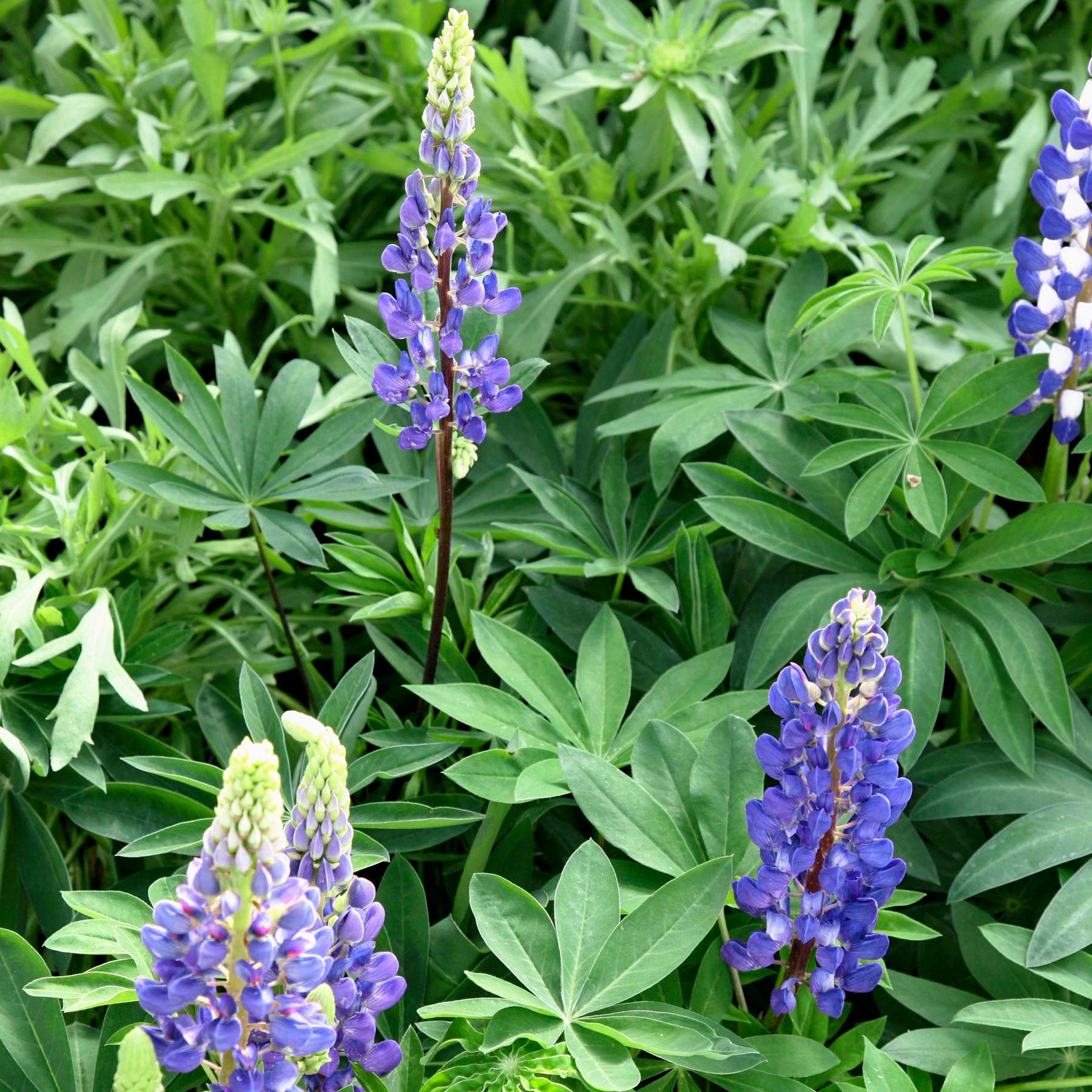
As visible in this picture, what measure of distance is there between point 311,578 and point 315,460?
28cm

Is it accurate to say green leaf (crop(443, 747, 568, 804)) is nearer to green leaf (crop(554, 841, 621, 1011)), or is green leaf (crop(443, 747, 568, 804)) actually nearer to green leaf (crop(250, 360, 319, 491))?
green leaf (crop(554, 841, 621, 1011))

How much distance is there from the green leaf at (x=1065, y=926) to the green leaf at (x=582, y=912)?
1.24 feet

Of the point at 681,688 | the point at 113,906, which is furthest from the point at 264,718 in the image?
the point at 681,688

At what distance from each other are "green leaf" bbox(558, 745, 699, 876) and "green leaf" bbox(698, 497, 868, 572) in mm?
339

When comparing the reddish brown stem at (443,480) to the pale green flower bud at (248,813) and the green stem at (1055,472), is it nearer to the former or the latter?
the pale green flower bud at (248,813)

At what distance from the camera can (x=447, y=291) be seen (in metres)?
1.01

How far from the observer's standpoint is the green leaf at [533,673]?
44.9 inches

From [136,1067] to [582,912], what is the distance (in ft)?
1.20

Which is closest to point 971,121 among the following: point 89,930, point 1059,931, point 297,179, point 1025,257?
point 1025,257

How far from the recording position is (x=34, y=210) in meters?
1.91

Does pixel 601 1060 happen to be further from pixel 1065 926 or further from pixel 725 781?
pixel 1065 926

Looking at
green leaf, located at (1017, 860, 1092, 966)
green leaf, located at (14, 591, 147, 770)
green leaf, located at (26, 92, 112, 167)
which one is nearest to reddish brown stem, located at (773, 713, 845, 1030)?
green leaf, located at (1017, 860, 1092, 966)

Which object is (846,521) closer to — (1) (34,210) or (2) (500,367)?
(2) (500,367)

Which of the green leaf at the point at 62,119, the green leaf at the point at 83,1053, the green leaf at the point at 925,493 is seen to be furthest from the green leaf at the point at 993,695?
A: the green leaf at the point at 62,119
